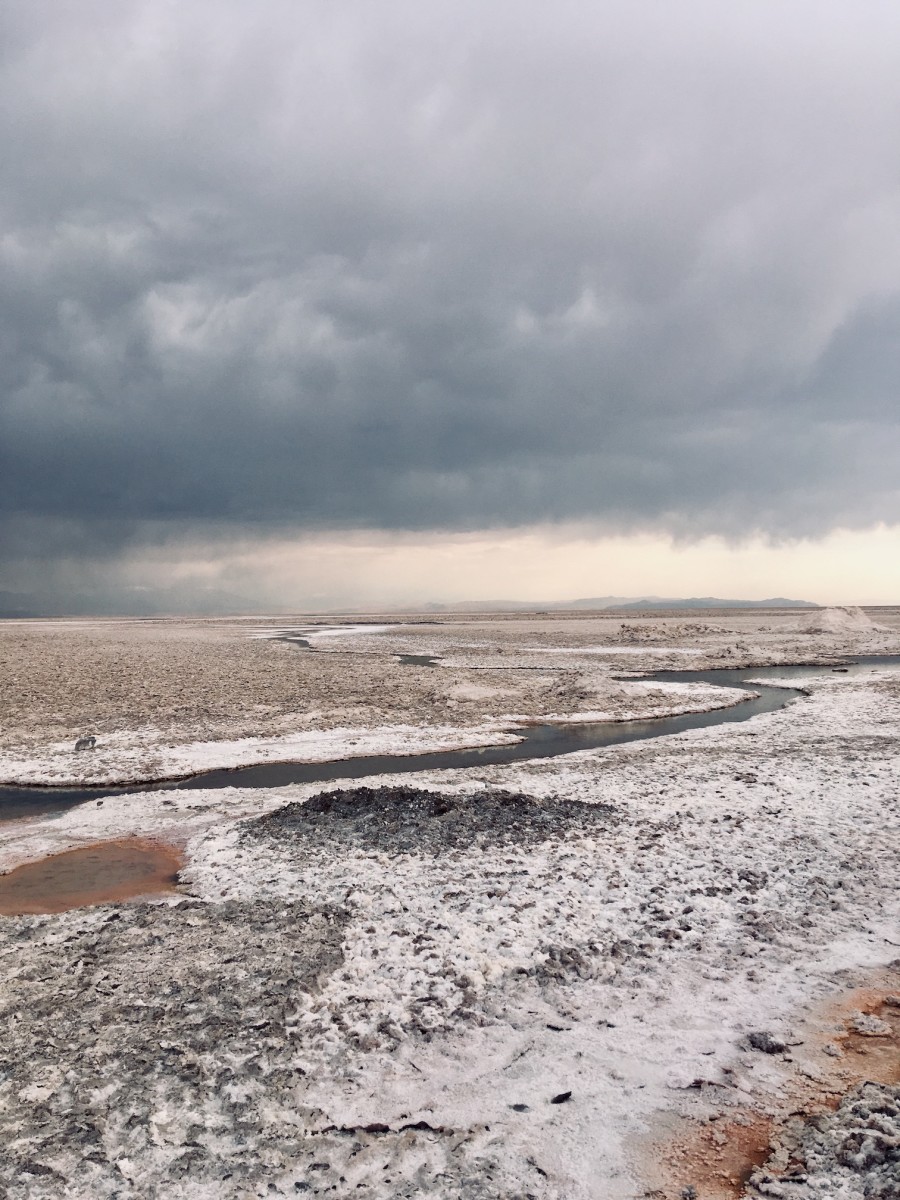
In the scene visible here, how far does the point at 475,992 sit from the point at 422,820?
6263 millimetres

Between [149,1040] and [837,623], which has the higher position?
[837,623]

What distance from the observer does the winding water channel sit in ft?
63.8

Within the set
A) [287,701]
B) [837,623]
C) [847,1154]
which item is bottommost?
[287,701]

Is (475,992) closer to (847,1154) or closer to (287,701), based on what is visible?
(847,1154)

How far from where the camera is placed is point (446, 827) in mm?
14203

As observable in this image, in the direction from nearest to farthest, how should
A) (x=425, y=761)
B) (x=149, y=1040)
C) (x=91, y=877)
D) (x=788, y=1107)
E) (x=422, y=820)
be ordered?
(x=788, y=1107)
(x=149, y=1040)
(x=91, y=877)
(x=422, y=820)
(x=425, y=761)

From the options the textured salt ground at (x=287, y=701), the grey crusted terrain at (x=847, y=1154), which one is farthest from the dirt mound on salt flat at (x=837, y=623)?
the grey crusted terrain at (x=847, y=1154)

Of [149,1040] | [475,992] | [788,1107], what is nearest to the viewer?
[788,1107]

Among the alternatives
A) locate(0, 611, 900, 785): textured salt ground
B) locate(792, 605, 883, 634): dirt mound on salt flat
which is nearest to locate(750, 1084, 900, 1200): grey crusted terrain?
locate(0, 611, 900, 785): textured salt ground

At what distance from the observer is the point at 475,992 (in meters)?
8.41

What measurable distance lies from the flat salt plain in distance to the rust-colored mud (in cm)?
56

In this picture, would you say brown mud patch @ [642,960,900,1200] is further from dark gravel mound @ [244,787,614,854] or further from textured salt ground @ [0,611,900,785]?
textured salt ground @ [0,611,900,785]

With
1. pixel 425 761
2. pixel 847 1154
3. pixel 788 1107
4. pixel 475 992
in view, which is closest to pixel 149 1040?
pixel 475 992

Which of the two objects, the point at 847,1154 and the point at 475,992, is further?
the point at 475,992
